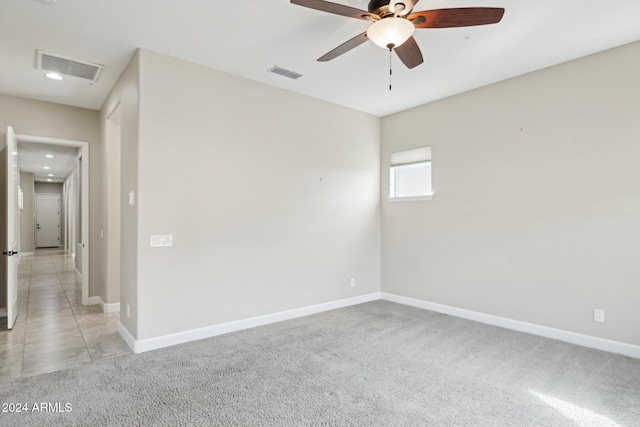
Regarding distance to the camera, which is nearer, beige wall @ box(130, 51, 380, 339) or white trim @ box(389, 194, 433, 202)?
beige wall @ box(130, 51, 380, 339)

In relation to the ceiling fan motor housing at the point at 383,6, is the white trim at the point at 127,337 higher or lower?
lower

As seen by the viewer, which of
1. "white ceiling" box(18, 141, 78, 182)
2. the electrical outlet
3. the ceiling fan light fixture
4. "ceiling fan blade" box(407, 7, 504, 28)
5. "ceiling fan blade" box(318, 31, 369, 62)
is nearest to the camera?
"ceiling fan blade" box(407, 7, 504, 28)

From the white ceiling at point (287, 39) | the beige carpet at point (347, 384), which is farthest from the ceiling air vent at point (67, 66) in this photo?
the beige carpet at point (347, 384)

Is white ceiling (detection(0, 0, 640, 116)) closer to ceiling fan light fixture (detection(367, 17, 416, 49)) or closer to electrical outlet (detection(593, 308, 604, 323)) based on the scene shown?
ceiling fan light fixture (detection(367, 17, 416, 49))

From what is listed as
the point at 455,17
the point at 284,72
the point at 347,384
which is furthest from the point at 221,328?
the point at 455,17

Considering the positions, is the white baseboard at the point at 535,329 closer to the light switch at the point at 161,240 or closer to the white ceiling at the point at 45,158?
the light switch at the point at 161,240

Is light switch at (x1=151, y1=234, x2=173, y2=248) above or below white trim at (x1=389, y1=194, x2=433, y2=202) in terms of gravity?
below

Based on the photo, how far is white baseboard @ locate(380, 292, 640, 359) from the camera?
318 cm

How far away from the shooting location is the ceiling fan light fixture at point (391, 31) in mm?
2184

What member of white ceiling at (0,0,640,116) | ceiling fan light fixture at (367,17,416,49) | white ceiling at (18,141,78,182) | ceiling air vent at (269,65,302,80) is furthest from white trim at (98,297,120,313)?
ceiling fan light fixture at (367,17,416,49)

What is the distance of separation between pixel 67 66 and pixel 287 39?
7.85 ft

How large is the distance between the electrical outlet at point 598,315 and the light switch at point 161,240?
166 inches

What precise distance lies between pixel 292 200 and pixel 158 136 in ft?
5.68

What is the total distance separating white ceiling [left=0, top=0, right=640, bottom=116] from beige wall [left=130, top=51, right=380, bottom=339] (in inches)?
15.4
